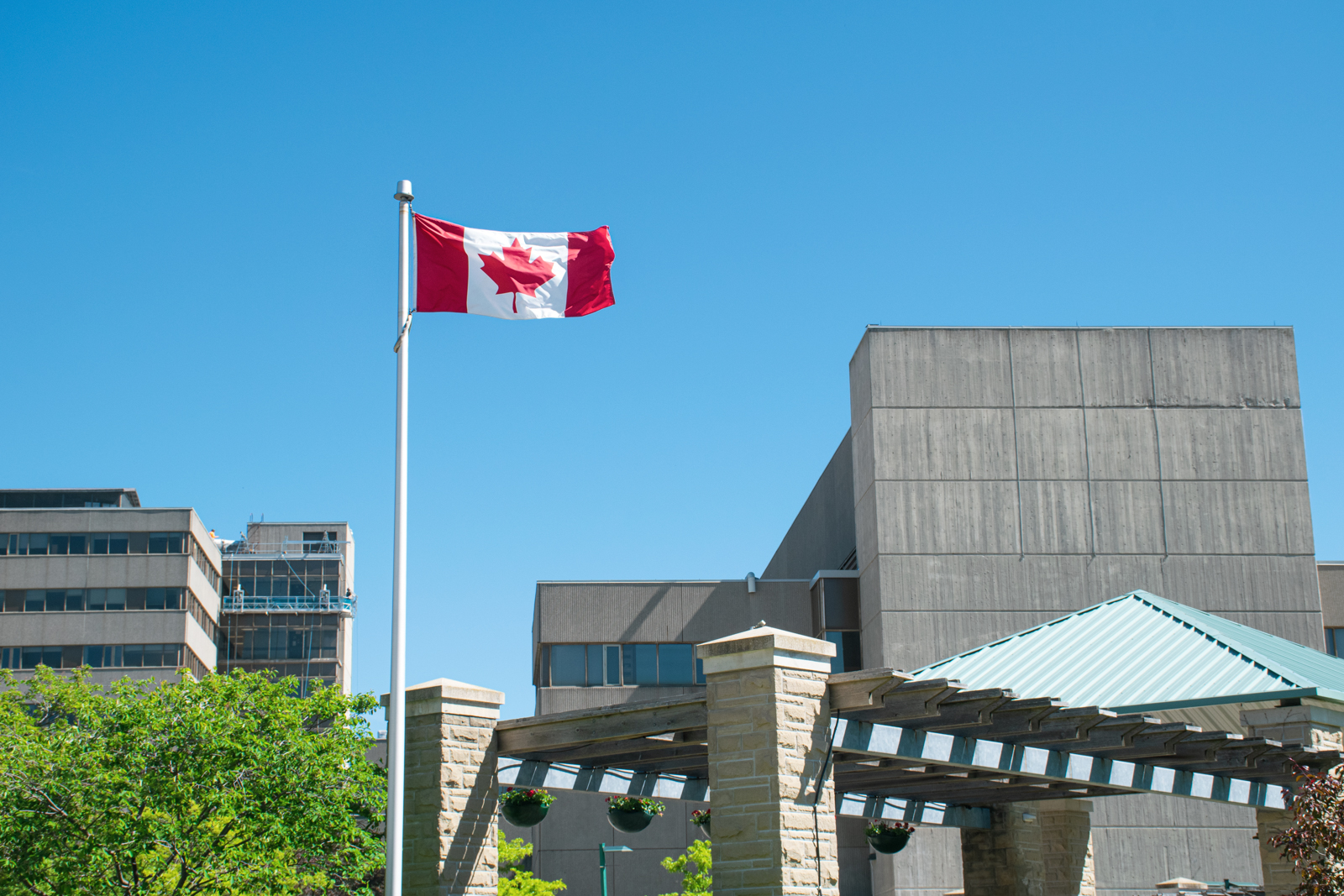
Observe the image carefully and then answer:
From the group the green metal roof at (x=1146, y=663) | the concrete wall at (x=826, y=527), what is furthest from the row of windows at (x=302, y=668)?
the green metal roof at (x=1146, y=663)

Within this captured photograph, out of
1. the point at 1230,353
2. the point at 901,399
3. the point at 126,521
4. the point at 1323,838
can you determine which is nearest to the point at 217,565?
the point at 126,521

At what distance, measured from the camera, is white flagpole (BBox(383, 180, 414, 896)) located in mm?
13625

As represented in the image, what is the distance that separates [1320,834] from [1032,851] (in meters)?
8.68

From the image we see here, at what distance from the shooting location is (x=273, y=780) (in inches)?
1154

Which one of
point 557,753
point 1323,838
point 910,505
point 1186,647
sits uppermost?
point 910,505

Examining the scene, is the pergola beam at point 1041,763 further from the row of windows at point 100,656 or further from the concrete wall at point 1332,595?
the row of windows at point 100,656

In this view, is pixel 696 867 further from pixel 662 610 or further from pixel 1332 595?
pixel 1332 595

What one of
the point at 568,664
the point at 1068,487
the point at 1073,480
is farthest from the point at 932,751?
the point at 568,664

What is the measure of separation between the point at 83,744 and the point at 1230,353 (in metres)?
34.8

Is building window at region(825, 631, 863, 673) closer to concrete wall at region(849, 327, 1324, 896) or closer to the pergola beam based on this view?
concrete wall at region(849, 327, 1324, 896)

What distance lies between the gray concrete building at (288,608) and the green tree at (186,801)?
91.5 metres

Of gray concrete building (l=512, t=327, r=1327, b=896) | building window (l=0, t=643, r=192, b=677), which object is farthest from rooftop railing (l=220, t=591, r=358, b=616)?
gray concrete building (l=512, t=327, r=1327, b=896)

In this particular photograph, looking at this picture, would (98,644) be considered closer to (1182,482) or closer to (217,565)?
(217,565)

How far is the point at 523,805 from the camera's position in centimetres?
1608
